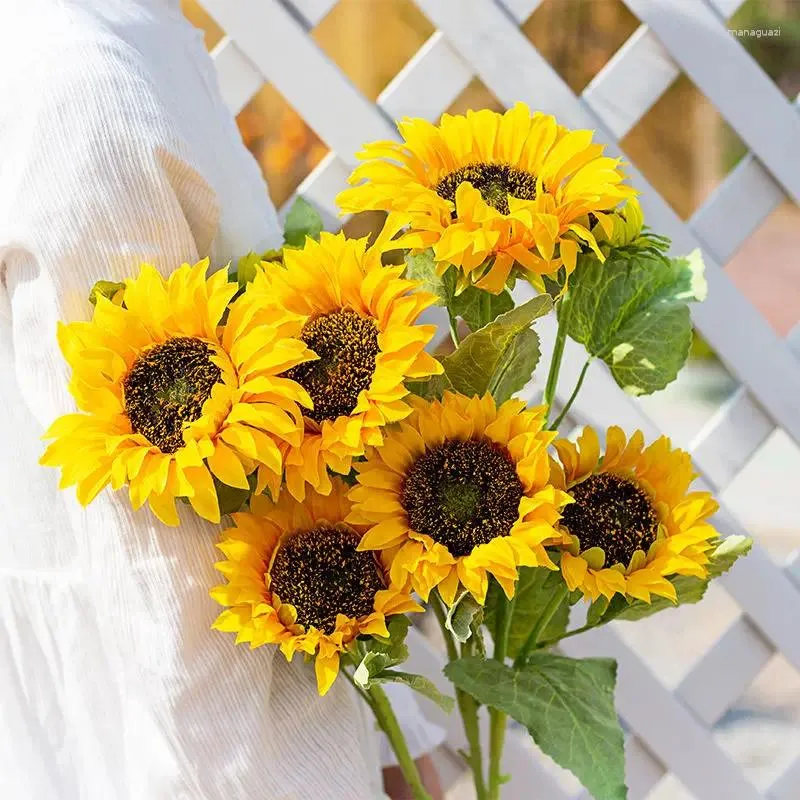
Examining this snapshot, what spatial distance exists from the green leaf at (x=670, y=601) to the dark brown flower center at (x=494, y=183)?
20 cm

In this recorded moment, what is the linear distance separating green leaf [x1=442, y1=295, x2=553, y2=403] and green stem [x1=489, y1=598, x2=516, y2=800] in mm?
110

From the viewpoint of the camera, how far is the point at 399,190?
1.54ft

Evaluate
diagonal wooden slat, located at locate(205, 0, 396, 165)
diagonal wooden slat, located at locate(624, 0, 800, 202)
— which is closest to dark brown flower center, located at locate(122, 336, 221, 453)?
diagonal wooden slat, located at locate(205, 0, 396, 165)

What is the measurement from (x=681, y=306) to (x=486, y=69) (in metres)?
0.38

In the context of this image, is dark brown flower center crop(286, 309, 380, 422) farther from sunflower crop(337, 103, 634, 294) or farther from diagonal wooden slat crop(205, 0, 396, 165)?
diagonal wooden slat crop(205, 0, 396, 165)

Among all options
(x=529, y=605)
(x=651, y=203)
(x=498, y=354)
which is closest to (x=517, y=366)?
(x=498, y=354)

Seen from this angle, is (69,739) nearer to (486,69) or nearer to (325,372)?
(325,372)

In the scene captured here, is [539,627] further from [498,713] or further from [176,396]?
[176,396]

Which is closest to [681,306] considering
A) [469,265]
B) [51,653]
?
[469,265]

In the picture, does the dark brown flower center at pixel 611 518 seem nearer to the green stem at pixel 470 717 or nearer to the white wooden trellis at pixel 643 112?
the green stem at pixel 470 717

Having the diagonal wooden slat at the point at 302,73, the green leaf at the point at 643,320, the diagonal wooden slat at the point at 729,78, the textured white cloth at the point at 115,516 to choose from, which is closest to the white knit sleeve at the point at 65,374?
the textured white cloth at the point at 115,516

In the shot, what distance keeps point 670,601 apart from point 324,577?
0.17 meters

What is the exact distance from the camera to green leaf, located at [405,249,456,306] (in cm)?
48

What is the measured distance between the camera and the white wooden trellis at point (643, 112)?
86 cm
